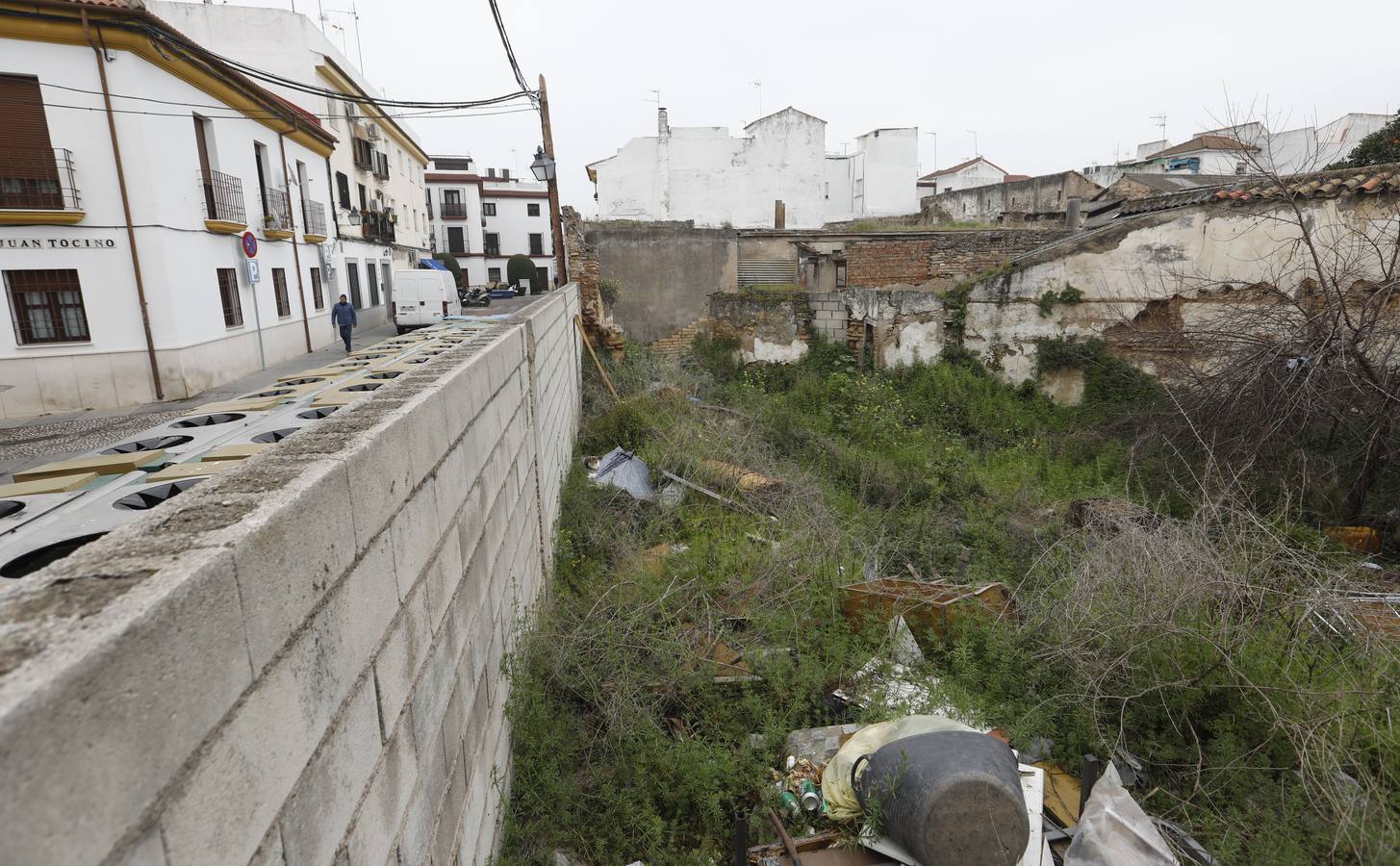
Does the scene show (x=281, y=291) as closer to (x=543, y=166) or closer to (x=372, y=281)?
(x=543, y=166)

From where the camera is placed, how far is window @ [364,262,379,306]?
26.2 m

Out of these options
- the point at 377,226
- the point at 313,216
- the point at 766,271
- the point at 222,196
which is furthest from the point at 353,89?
the point at 766,271

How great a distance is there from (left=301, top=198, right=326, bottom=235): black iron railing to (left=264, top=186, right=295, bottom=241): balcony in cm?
148

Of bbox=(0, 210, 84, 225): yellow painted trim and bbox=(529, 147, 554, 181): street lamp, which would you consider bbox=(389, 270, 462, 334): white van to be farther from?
bbox=(0, 210, 84, 225): yellow painted trim

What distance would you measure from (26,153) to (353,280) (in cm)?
1330

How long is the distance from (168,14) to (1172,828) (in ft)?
101

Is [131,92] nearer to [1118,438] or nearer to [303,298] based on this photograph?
[303,298]

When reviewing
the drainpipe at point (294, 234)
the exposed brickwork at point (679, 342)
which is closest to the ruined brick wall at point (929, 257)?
the exposed brickwork at point (679, 342)

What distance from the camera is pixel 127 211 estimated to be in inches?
457

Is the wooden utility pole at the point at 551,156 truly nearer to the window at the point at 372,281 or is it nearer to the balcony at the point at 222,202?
the balcony at the point at 222,202

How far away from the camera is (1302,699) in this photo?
11.1 feet

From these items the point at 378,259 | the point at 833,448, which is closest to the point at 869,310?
the point at 833,448

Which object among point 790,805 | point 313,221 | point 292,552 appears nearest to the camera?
point 292,552

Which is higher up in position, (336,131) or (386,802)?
(336,131)
